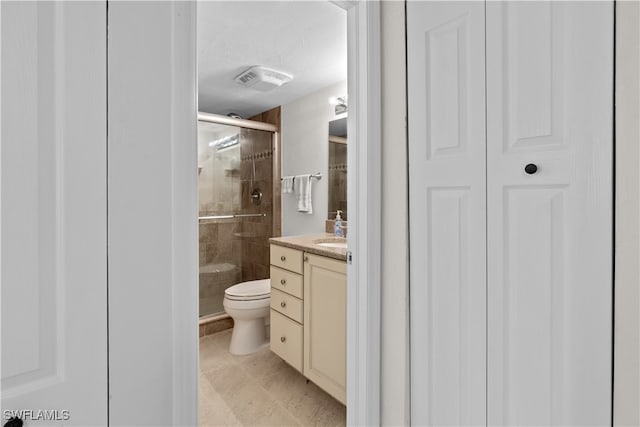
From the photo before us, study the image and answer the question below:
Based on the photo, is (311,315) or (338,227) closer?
(311,315)

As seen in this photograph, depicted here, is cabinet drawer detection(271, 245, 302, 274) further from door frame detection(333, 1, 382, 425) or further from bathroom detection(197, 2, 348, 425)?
door frame detection(333, 1, 382, 425)

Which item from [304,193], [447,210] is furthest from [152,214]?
[304,193]

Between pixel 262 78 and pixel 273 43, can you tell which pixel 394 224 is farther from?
pixel 262 78

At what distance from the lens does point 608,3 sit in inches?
31.6

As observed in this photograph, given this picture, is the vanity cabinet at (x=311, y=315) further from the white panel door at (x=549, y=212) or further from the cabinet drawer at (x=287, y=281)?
the white panel door at (x=549, y=212)

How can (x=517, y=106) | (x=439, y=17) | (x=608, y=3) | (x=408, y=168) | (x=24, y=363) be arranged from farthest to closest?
(x=408, y=168)
(x=439, y=17)
(x=517, y=106)
(x=608, y=3)
(x=24, y=363)

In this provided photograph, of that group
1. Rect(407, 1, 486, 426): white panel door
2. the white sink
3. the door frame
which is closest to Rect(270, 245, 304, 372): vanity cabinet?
the white sink

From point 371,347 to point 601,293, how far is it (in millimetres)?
752

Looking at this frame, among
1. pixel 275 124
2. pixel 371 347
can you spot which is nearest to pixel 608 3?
pixel 371 347

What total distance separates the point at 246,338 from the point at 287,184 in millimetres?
1403

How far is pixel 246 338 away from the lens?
255 cm

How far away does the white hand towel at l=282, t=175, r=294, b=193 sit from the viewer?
3.14 meters

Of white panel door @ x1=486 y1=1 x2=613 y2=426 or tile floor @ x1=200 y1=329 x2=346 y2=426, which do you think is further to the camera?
tile floor @ x1=200 y1=329 x2=346 y2=426

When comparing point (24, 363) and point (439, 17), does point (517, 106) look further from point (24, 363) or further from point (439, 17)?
point (24, 363)
